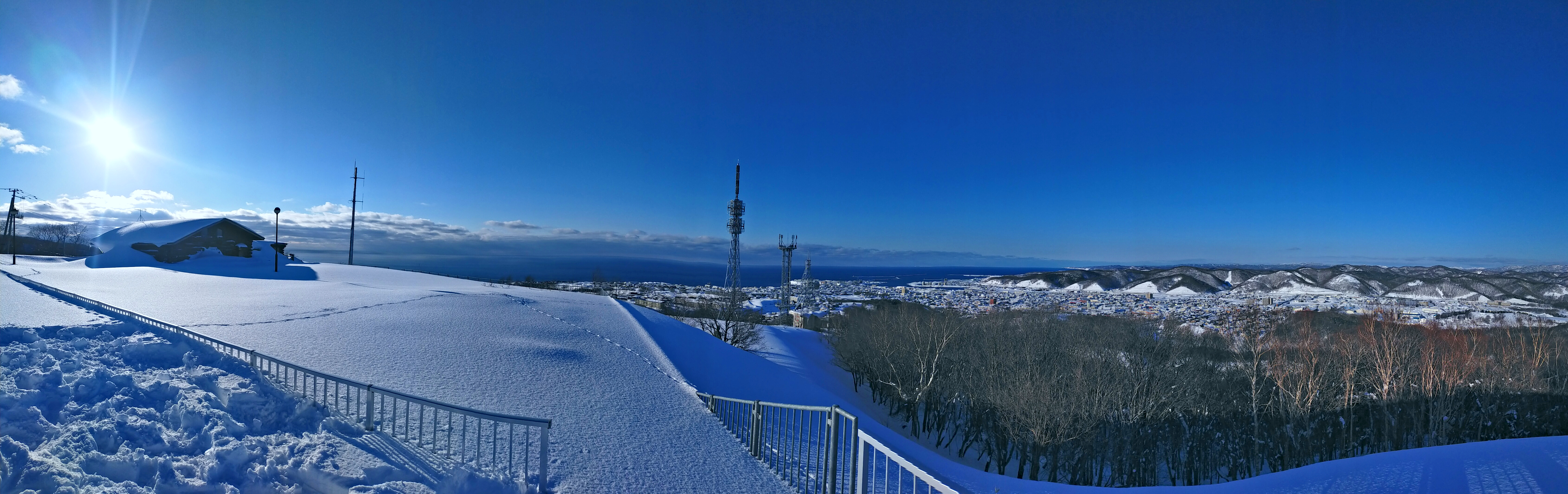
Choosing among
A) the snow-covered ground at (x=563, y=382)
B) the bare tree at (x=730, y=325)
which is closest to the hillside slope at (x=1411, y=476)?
the snow-covered ground at (x=563, y=382)

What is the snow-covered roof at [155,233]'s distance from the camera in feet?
105

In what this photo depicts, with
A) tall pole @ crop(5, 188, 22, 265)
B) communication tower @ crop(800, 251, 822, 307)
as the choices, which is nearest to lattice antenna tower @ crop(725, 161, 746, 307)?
communication tower @ crop(800, 251, 822, 307)

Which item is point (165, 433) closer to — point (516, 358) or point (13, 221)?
point (516, 358)

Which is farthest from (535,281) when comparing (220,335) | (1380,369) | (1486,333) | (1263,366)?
(1486,333)

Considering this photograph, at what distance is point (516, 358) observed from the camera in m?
10.0

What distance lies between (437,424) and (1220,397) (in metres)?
26.7

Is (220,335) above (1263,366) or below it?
above

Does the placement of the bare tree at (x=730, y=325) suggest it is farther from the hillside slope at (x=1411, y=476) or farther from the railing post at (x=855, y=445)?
the railing post at (x=855, y=445)

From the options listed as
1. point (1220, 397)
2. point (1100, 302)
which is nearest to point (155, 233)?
point (1220, 397)

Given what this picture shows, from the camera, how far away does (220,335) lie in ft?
33.8

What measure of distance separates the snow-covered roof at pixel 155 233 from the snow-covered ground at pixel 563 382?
1961 cm

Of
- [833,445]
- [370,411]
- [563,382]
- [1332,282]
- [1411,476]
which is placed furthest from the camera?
[1332,282]

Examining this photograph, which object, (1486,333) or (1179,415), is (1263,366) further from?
(1486,333)

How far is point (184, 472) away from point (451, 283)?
26.1 m
